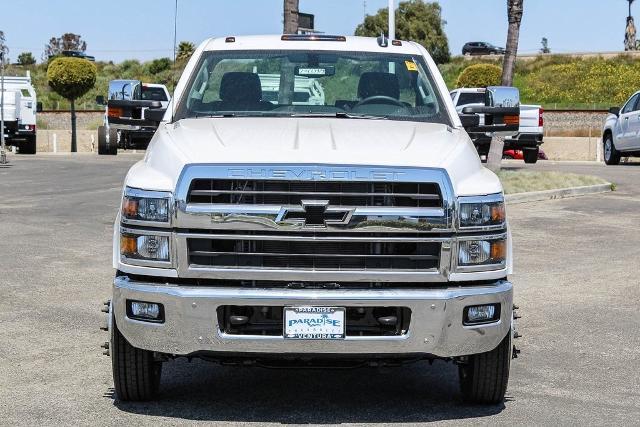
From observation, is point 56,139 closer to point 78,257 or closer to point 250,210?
point 78,257

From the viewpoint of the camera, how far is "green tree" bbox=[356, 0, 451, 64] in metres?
101

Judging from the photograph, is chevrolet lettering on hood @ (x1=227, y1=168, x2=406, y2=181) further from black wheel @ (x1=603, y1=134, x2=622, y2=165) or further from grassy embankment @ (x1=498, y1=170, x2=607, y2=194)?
black wheel @ (x1=603, y1=134, x2=622, y2=165)

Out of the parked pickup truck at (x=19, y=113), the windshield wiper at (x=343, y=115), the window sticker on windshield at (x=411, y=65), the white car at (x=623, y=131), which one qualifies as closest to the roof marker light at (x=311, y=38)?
the window sticker on windshield at (x=411, y=65)

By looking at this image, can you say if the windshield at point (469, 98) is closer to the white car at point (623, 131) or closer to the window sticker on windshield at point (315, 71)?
the white car at point (623, 131)

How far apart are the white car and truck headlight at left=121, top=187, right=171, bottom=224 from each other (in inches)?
964

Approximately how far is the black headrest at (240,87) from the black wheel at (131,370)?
6.15 feet

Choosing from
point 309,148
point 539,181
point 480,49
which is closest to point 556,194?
point 539,181

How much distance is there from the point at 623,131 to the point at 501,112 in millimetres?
23111

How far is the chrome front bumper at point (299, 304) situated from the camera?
19.2ft

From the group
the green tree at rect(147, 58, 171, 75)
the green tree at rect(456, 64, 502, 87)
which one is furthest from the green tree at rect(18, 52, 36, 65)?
the green tree at rect(456, 64, 502, 87)

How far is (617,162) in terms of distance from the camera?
31.7 metres

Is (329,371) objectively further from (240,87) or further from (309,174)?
(309,174)

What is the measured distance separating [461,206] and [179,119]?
2.11 m

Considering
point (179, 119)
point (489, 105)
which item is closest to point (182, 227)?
point (179, 119)
